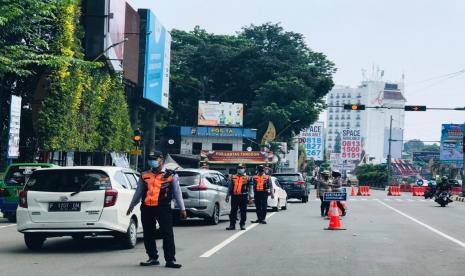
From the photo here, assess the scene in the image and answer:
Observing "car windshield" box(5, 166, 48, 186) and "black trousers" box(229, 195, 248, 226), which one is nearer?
"black trousers" box(229, 195, 248, 226)

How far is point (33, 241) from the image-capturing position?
14664mm

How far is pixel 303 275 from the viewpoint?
1126 centimetres

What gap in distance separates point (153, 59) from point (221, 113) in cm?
2063

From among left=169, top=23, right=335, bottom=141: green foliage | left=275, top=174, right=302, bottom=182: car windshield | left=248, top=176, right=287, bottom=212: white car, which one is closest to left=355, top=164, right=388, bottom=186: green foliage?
left=169, top=23, right=335, bottom=141: green foliage

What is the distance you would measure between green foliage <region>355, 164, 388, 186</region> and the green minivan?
93.4m

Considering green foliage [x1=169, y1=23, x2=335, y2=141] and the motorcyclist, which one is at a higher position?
green foliage [x1=169, y1=23, x2=335, y2=141]

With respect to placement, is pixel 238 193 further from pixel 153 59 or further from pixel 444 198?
pixel 153 59

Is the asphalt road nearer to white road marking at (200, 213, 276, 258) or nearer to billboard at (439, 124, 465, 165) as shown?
white road marking at (200, 213, 276, 258)

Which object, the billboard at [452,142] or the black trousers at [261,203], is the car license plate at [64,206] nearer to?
the black trousers at [261,203]

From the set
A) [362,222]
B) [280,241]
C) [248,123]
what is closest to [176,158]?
[248,123]

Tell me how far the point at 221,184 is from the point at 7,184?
599 centimetres

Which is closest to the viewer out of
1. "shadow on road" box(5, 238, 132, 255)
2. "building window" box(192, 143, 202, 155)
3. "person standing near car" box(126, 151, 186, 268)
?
"person standing near car" box(126, 151, 186, 268)

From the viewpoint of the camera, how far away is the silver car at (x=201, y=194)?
21656 millimetres

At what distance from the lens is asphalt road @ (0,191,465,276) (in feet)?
38.9
